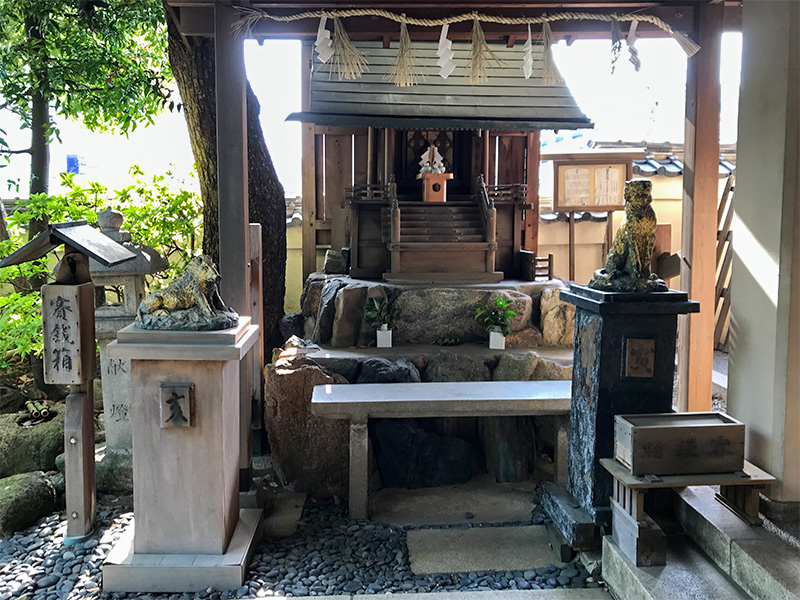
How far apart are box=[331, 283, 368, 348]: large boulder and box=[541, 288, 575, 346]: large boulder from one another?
6.63 ft

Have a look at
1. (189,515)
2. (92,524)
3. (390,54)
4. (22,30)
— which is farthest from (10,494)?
(390,54)

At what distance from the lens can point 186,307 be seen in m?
3.72

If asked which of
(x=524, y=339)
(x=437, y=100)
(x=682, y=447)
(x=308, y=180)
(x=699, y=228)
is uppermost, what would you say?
(x=437, y=100)

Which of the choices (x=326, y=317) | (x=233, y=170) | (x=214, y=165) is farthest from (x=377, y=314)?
(x=233, y=170)

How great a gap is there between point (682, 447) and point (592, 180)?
5.40 meters

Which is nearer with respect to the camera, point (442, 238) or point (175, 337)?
point (175, 337)

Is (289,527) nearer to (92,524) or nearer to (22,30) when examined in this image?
(92,524)

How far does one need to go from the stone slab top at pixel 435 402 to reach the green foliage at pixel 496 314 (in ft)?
5.52

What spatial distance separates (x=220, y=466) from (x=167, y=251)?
14.7ft

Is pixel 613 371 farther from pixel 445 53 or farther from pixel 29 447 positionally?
pixel 29 447

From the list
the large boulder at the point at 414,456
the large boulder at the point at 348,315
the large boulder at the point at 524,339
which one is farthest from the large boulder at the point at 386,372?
the large boulder at the point at 524,339

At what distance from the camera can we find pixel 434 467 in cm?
543

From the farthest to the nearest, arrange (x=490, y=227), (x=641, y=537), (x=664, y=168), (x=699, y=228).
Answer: (x=664, y=168)
(x=490, y=227)
(x=699, y=228)
(x=641, y=537)

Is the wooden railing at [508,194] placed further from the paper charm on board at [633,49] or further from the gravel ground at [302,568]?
the gravel ground at [302,568]
